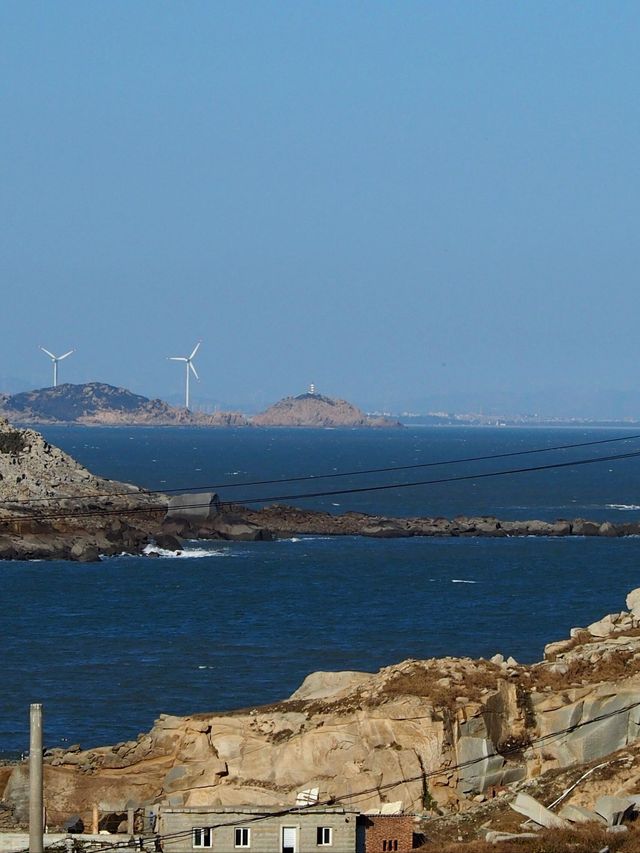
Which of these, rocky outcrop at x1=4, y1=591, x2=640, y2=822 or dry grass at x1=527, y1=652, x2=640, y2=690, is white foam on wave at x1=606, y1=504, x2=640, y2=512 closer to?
dry grass at x1=527, y1=652, x2=640, y2=690

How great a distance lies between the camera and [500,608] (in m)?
64.1

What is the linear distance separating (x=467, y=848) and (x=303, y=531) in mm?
76413

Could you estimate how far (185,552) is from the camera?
8669cm

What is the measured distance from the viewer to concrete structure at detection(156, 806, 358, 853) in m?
23.8

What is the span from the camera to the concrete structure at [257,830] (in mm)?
23828

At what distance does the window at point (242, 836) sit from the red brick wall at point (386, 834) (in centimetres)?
186

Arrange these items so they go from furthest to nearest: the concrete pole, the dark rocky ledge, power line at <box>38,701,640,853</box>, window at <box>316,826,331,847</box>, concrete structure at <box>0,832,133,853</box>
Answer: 1. the dark rocky ledge
2. concrete structure at <box>0,832,133,853</box>
3. window at <box>316,826,331,847</box>
4. power line at <box>38,701,640,853</box>
5. the concrete pole

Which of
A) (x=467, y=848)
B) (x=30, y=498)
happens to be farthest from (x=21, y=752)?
(x=30, y=498)

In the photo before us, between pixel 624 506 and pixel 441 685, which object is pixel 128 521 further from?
pixel 441 685

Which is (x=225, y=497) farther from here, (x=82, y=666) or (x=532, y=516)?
(x=82, y=666)

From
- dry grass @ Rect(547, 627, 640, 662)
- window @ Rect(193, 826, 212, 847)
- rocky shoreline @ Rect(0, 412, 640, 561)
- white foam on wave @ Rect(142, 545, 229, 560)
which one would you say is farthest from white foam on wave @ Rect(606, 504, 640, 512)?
window @ Rect(193, 826, 212, 847)

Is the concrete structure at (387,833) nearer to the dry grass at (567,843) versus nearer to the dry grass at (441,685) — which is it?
the dry grass at (567,843)

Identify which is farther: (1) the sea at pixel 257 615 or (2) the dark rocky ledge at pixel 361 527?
(2) the dark rocky ledge at pixel 361 527

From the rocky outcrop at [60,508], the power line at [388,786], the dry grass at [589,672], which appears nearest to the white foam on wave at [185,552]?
the rocky outcrop at [60,508]
